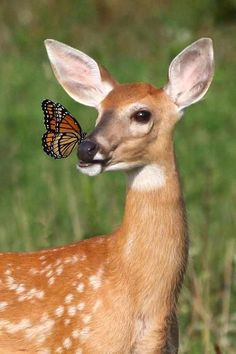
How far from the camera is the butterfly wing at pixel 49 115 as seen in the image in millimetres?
6492

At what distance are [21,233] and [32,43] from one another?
→ 9.28 m

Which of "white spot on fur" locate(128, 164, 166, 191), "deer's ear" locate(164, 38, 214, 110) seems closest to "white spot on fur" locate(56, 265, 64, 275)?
"white spot on fur" locate(128, 164, 166, 191)

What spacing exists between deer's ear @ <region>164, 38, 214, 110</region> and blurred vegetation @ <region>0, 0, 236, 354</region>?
128cm

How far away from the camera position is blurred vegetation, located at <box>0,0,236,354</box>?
8.93 m

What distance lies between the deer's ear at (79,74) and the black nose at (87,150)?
26.4 inches

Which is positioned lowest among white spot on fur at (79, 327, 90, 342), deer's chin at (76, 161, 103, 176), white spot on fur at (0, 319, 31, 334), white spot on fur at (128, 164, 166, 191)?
white spot on fur at (79, 327, 90, 342)

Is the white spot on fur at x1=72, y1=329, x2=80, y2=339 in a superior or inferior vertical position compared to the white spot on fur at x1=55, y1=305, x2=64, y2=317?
inferior

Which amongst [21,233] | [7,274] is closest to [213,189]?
[21,233]

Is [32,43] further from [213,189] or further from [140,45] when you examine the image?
[213,189]

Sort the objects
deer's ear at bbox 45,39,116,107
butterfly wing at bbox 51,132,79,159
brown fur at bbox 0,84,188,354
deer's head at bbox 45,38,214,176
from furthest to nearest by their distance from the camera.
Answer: deer's ear at bbox 45,39,116,107, brown fur at bbox 0,84,188,354, butterfly wing at bbox 51,132,79,159, deer's head at bbox 45,38,214,176

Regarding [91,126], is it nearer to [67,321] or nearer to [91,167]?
[67,321]

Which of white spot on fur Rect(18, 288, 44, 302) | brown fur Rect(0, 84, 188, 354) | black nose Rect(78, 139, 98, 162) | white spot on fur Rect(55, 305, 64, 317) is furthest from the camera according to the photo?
white spot on fur Rect(18, 288, 44, 302)

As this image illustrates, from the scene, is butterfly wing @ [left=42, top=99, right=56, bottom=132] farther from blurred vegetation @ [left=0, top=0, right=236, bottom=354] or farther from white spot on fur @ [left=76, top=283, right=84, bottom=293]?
blurred vegetation @ [left=0, top=0, right=236, bottom=354]

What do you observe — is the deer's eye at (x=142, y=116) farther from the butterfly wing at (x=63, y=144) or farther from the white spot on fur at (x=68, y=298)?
the white spot on fur at (x=68, y=298)
